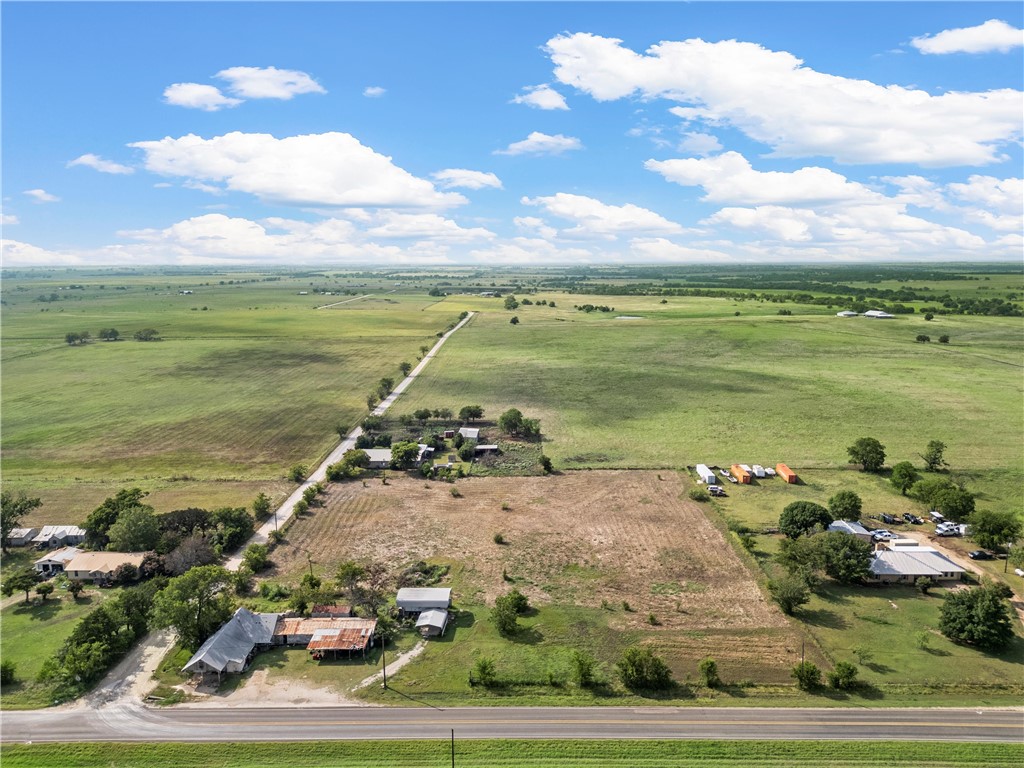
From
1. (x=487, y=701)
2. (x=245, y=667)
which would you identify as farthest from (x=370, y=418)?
(x=487, y=701)

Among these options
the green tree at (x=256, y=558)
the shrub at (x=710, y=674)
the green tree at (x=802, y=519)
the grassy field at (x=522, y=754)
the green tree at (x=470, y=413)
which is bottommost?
the grassy field at (x=522, y=754)

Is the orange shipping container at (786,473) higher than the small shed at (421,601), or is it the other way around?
the orange shipping container at (786,473)

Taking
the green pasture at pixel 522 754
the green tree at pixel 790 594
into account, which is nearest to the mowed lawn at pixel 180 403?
the green pasture at pixel 522 754

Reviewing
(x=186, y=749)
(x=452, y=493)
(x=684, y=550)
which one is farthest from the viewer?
(x=452, y=493)

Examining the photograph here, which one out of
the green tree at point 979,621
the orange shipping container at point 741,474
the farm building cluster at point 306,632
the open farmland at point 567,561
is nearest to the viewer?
the farm building cluster at point 306,632

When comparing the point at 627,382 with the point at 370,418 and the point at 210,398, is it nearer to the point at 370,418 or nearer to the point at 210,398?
the point at 370,418

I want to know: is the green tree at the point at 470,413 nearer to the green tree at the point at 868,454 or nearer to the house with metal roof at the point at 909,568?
the green tree at the point at 868,454
